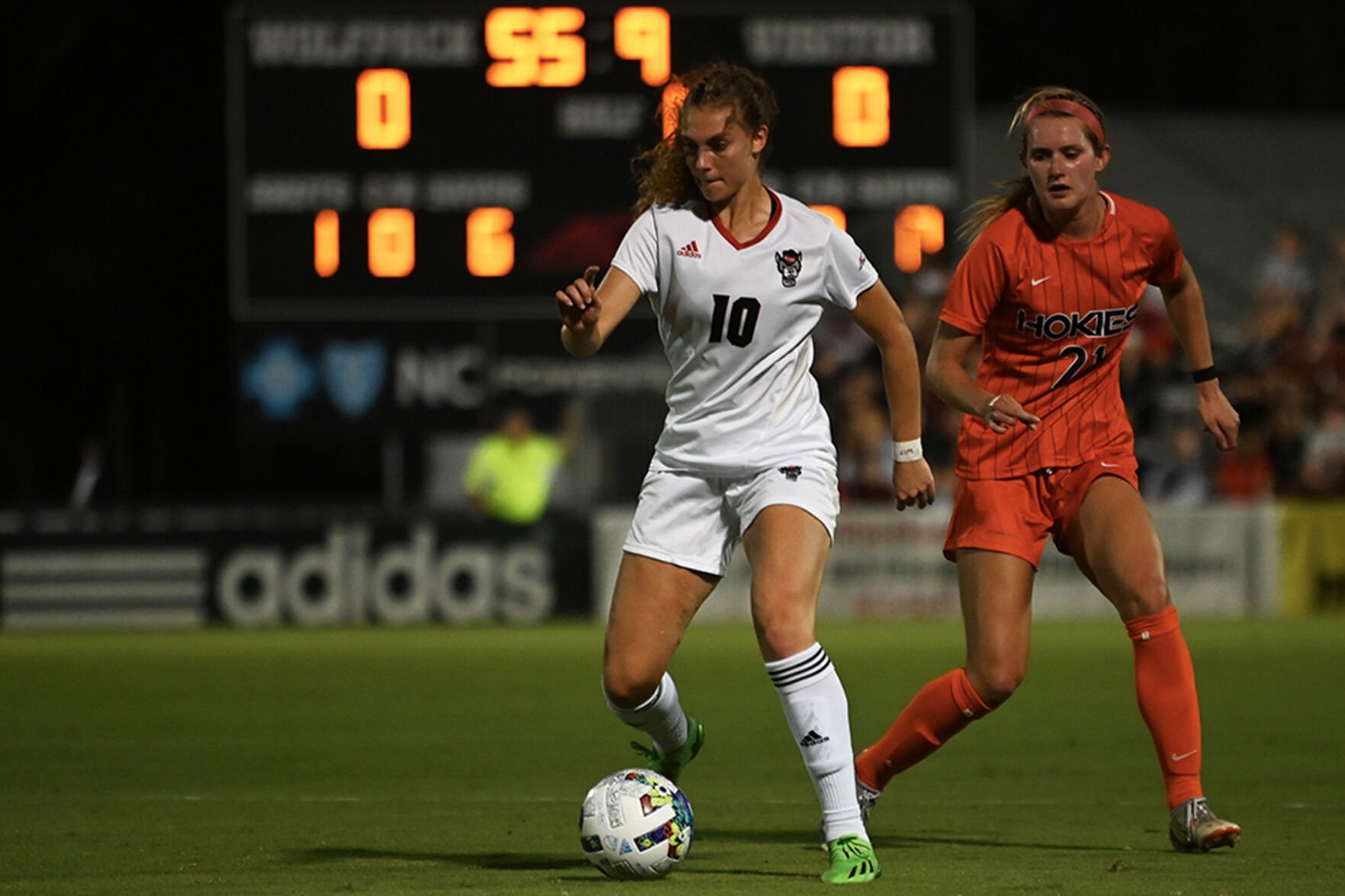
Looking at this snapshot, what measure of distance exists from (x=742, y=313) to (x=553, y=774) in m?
3.08

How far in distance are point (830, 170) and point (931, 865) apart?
11367 mm

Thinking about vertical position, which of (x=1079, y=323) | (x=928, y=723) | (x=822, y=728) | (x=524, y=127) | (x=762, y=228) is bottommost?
(x=928, y=723)

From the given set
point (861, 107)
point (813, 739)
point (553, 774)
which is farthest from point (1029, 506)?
point (861, 107)

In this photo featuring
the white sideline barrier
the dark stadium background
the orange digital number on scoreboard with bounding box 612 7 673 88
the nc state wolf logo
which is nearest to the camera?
the nc state wolf logo

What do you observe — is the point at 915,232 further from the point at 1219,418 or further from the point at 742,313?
the point at 742,313

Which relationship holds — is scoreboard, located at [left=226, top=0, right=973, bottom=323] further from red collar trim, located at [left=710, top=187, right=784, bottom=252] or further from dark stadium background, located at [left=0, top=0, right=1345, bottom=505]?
dark stadium background, located at [left=0, top=0, right=1345, bottom=505]

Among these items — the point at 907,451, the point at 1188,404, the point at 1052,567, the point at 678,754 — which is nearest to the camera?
the point at 907,451

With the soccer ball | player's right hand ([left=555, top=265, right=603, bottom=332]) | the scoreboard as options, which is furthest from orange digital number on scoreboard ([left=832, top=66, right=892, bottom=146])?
the soccer ball

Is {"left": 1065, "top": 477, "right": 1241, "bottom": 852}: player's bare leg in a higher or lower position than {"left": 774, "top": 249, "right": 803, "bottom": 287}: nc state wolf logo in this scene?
lower

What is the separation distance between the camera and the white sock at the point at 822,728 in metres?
5.98

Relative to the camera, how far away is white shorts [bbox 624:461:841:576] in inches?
248

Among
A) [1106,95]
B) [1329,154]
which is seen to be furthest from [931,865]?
[1106,95]

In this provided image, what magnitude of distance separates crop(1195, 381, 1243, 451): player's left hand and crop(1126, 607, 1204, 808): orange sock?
61 cm

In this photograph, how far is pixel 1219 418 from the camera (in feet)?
22.3
